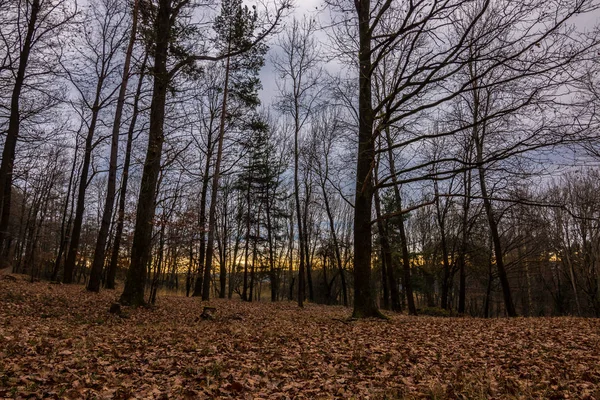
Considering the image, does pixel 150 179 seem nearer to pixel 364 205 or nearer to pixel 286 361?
pixel 364 205

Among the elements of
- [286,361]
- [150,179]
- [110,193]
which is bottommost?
[286,361]

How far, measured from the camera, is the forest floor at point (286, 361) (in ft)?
Answer: 11.9

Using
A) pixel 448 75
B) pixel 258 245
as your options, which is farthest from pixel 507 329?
pixel 258 245

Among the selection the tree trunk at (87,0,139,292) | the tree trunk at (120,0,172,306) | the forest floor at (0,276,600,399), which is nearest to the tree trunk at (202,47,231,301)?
the tree trunk at (87,0,139,292)

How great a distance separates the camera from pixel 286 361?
16.0 ft

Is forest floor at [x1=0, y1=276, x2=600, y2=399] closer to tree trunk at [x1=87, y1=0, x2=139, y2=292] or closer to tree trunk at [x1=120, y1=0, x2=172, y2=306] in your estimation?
tree trunk at [x1=120, y1=0, x2=172, y2=306]

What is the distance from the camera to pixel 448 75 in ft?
23.0

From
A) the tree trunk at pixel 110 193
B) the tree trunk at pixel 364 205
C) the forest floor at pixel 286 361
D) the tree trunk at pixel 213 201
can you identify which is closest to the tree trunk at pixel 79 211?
the tree trunk at pixel 110 193

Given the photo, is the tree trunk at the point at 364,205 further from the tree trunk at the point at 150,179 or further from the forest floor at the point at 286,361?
the tree trunk at the point at 150,179

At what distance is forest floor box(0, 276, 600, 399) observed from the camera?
11.9 feet

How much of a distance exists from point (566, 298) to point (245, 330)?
34.8m

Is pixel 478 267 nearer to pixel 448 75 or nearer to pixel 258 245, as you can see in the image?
pixel 258 245

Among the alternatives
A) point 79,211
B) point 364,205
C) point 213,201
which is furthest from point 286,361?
point 79,211

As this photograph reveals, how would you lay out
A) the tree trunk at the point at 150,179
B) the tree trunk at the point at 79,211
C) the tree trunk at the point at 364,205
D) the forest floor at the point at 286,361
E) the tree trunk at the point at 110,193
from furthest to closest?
the tree trunk at the point at 79,211 < the tree trunk at the point at 110,193 < the tree trunk at the point at 150,179 < the tree trunk at the point at 364,205 < the forest floor at the point at 286,361
